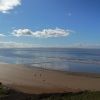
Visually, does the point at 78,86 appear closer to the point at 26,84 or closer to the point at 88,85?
the point at 88,85

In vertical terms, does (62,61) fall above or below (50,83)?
above

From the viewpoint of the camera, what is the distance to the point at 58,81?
32.8 metres

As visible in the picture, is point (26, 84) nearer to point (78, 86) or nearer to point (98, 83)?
point (78, 86)

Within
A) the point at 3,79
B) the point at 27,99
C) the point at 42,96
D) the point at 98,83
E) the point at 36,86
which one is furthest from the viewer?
the point at 3,79

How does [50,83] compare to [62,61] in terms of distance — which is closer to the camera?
[50,83]

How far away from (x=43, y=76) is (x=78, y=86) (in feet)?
26.4

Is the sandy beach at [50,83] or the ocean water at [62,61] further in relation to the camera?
the ocean water at [62,61]

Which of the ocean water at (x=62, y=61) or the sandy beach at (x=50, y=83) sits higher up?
the ocean water at (x=62, y=61)

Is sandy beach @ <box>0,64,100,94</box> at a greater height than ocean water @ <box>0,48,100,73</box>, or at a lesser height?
lesser

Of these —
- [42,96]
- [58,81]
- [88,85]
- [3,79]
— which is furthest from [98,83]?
[42,96]

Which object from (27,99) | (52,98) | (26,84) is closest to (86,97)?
(52,98)

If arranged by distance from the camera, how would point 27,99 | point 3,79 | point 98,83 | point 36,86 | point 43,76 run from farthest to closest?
1. point 43,76
2. point 3,79
3. point 98,83
4. point 36,86
5. point 27,99

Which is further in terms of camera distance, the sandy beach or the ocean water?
the ocean water

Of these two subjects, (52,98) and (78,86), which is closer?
(52,98)
